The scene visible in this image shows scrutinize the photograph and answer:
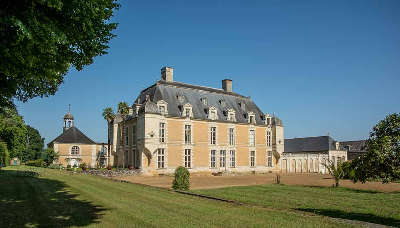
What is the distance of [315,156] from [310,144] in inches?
253

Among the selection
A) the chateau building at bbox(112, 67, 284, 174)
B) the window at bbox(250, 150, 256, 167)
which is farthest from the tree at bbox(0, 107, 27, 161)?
the window at bbox(250, 150, 256, 167)

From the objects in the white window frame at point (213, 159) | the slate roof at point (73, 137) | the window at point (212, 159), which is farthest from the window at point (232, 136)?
the slate roof at point (73, 137)

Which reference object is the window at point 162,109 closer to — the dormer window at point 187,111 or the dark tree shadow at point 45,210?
the dormer window at point 187,111

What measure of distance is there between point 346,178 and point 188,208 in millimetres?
22564

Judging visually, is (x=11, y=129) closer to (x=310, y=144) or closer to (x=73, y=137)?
(x=73, y=137)

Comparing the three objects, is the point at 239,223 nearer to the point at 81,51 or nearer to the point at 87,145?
the point at 81,51

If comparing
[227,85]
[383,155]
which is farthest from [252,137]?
[383,155]

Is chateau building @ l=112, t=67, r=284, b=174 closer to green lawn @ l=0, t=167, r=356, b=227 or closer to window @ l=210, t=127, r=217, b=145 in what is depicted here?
window @ l=210, t=127, r=217, b=145

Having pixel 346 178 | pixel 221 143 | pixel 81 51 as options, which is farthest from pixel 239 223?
pixel 221 143

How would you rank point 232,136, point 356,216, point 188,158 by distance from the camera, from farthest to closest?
point 232,136 < point 188,158 < point 356,216

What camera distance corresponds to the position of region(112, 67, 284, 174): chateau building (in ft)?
106

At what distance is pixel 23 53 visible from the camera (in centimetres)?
625

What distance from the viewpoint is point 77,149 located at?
4719 cm

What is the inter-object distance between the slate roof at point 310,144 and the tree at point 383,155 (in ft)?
131
